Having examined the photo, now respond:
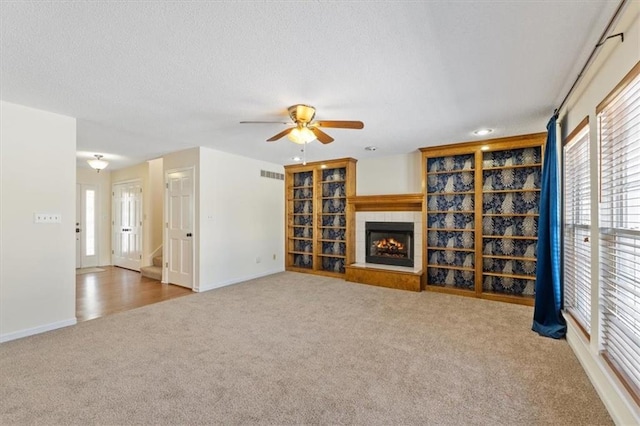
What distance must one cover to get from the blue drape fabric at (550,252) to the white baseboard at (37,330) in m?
5.17

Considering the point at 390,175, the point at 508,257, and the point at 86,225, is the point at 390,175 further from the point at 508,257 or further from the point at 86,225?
the point at 86,225

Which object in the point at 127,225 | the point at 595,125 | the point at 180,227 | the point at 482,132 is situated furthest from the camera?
the point at 127,225

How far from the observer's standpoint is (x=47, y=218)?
128 inches

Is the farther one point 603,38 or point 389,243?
point 389,243

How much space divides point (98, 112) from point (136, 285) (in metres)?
3.25

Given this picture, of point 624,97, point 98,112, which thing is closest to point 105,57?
point 98,112

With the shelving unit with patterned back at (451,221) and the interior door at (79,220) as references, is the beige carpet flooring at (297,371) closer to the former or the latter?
the shelving unit with patterned back at (451,221)

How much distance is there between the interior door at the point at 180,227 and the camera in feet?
16.5

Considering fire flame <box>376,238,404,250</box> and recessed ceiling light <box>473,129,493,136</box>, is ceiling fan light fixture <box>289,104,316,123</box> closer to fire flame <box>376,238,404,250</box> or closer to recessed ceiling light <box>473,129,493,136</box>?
recessed ceiling light <box>473,129,493,136</box>

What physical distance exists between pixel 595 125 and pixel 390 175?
11.0 feet

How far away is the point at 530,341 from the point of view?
295cm

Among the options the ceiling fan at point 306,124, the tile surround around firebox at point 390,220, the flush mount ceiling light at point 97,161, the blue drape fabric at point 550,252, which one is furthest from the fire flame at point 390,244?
the flush mount ceiling light at point 97,161

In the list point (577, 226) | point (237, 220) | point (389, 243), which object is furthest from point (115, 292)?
point (577, 226)

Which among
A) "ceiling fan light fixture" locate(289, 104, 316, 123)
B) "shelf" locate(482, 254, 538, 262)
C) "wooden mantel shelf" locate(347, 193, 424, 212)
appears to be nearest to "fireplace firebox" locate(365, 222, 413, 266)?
"wooden mantel shelf" locate(347, 193, 424, 212)
